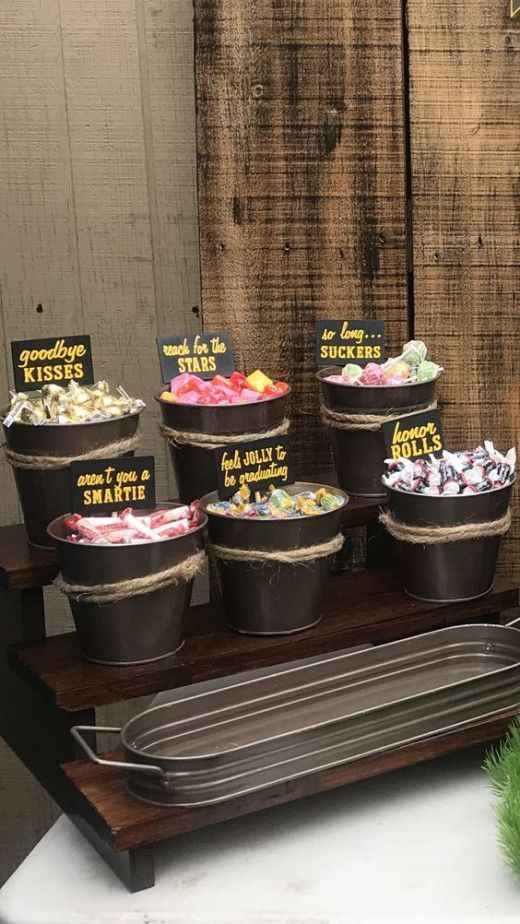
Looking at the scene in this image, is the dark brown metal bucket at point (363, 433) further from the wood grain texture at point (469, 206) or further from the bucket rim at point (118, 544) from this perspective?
the bucket rim at point (118, 544)

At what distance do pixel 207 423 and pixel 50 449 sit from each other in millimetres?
253

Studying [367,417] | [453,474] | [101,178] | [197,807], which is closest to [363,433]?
[367,417]

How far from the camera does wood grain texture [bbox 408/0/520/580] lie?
2.11 metres

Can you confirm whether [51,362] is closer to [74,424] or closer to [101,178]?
[74,424]

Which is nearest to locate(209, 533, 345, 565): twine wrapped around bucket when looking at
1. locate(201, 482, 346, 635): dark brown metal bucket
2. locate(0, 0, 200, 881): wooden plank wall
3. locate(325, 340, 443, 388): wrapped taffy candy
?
locate(201, 482, 346, 635): dark brown metal bucket

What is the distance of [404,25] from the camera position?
211 centimetres

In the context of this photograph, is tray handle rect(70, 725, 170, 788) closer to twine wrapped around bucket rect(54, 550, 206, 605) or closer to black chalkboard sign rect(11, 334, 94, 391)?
twine wrapped around bucket rect(54, 550, 206, 605)

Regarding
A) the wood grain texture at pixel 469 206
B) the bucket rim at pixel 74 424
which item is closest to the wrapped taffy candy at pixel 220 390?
the bucket rim at pixel 74 424

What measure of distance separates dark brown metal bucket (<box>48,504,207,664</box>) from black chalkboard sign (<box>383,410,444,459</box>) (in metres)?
0.35

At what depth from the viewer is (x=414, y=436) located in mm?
1900

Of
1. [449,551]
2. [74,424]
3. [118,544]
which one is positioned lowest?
[449,551]

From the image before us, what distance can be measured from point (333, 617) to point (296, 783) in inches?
14.2

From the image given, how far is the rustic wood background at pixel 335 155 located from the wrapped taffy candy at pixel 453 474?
360 mm

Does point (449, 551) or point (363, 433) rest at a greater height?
point (363, 433)
